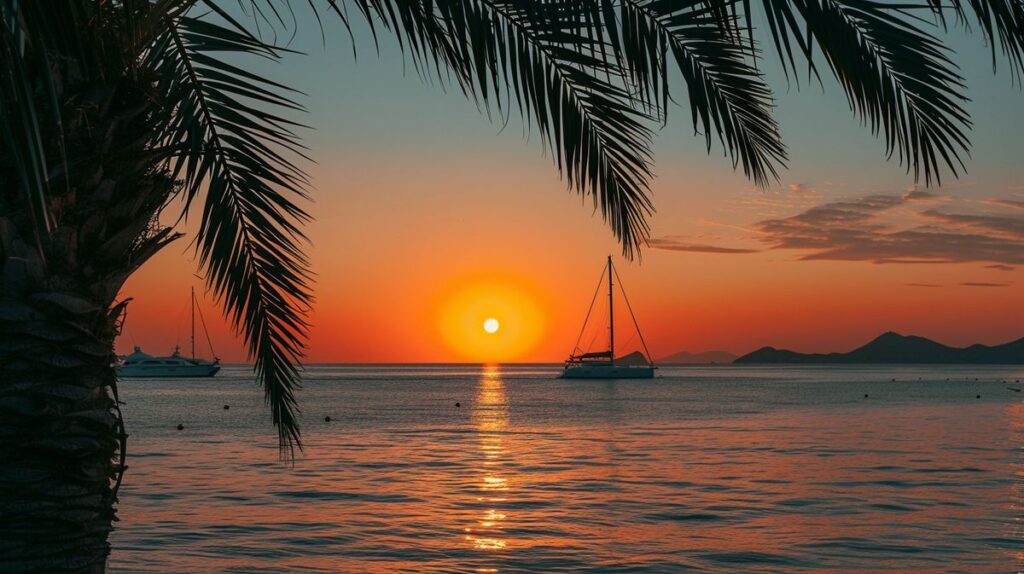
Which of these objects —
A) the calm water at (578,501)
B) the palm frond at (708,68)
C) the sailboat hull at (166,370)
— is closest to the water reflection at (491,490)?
the calm water at (578,501)

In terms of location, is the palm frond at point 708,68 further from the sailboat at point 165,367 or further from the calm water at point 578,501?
the sailboat at point 165,367

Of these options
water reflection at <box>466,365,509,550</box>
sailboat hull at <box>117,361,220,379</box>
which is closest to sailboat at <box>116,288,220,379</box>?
sailboat hull at <box>117,361,220,379</box>

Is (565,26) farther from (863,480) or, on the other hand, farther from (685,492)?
(863,480)

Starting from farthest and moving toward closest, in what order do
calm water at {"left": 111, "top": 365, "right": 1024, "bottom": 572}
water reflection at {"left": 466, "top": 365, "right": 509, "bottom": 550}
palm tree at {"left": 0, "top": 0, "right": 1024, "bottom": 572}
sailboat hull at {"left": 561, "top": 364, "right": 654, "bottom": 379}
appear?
sailboat hull at {"left": 561, "top": 364, "right": 654, "bottom": 379}
water reflection at {"left": 466, "top": 365, "right": 509, "bottom": 550}
calm water at {"left": 111, "top": 365, "right": 1024, "bottom": 572}
palm tree at {"left": 0, "top": 0, "right": 1024, "bottom": 572}

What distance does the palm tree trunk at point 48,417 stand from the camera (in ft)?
15.0

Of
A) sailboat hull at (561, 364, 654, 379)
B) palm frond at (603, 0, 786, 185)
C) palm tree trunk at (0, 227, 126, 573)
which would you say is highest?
palm frond at (603, 0, 786, 185)

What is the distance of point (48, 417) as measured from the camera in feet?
15.3

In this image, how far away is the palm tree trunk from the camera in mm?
4562

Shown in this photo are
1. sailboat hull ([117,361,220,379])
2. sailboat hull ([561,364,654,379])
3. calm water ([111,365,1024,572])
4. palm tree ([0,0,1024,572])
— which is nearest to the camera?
palm tree ([0,0,1024,572])

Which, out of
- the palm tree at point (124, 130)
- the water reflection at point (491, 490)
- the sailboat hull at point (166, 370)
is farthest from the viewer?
the sailboat hull at point (166, 370)

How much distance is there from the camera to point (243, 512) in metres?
21.0

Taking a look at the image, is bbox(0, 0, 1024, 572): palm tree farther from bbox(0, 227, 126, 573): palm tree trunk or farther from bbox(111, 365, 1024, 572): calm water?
bbox(111, 365, 1024, 572): calm water

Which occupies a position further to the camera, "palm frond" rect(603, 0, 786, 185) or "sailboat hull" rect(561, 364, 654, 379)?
"sailboat hull" rect(561, 364, 654, 379)

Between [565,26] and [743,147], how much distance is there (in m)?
1.86
